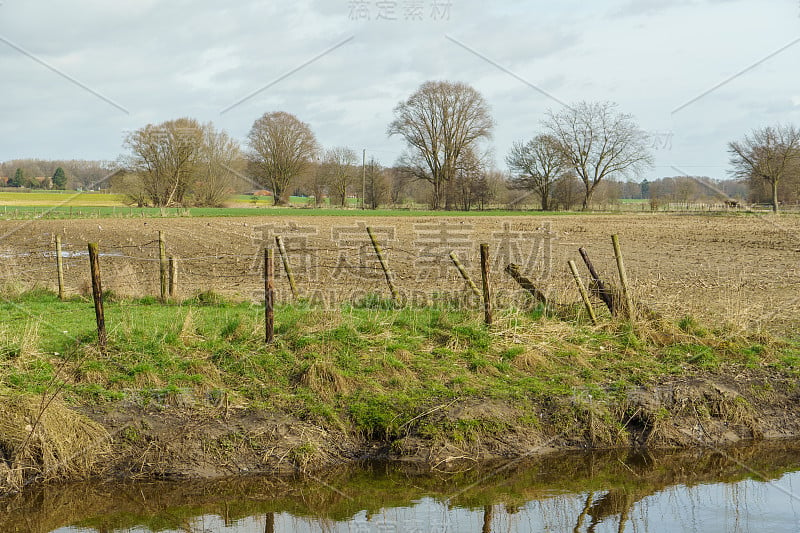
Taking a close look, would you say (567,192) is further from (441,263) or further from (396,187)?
(441,263)

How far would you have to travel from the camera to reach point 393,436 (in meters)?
9.13

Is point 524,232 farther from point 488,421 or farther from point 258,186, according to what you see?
point 258,186

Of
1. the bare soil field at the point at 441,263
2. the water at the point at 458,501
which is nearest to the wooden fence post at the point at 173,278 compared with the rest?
the bare soil field at the point at 441,263

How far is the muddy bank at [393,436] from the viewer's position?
8156 mm

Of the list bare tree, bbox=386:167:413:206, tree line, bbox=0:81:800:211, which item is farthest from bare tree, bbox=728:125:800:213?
bare tree, bbox=386:167:413:206

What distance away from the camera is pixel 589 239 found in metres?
35.3

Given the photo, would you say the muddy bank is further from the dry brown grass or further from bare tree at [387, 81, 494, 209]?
bare tree at [387, 81, 494, 209]

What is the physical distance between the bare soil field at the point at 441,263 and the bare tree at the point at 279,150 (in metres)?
50.2

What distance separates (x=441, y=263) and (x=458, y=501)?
16.1m

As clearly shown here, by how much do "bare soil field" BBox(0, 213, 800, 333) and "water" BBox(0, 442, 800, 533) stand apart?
473 cm


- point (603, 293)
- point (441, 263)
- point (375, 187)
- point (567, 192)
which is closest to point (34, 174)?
point (375, 187)

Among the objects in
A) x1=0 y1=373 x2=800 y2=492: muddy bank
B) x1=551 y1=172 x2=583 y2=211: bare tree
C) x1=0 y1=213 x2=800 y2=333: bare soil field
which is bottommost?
x1=0 y1=373 x2=800 y2=492: muddy bank

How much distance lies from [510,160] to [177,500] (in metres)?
83.8

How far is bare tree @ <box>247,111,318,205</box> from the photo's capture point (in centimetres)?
9231
